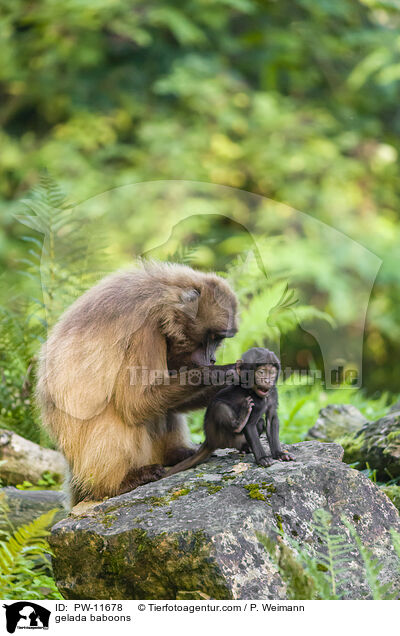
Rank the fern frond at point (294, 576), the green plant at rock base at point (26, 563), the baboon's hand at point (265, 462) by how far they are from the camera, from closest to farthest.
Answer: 1. the fern frond at point (294, 576)
2. the green plant at rock base at point (26, 563)
3. the baboon's hand at point (265, 462)

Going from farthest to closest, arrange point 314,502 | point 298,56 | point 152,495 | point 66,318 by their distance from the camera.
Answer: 1. point 298,56
2. point 66,318
3. point 152,495
4. point 314,502

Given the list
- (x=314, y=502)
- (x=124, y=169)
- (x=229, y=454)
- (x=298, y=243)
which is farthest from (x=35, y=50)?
(x=314, y=502)

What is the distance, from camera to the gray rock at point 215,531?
3.21 metres

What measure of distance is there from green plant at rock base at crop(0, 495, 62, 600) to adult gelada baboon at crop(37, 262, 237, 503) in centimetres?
50

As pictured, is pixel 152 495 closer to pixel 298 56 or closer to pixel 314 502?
pixel 314 502

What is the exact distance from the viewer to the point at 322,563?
10.6 ft

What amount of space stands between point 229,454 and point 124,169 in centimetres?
732

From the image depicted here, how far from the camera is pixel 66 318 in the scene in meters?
4.48

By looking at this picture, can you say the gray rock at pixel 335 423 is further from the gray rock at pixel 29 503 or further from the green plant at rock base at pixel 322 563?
the green plant at rock base at pixel 322 563

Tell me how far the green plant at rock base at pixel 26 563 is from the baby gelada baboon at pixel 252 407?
103cm

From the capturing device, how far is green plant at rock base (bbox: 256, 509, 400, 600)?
3.01 m

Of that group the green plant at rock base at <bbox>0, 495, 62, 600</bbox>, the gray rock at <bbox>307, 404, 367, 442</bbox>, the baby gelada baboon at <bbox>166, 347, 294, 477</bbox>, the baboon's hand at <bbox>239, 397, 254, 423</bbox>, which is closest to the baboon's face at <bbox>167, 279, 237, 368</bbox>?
the baby gelada baboon at <bbox>166, 347, 294, 477</bbox>
